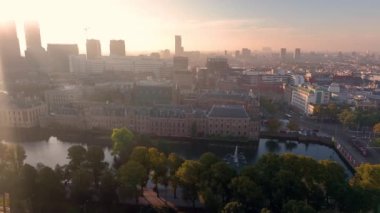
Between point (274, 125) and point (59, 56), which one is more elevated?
point (59, 56)

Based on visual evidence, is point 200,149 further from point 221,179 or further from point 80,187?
point 80,187

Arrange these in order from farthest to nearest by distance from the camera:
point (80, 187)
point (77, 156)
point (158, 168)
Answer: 1. point (77, 156)
2. point (158, 168)
3. point (80, 187)

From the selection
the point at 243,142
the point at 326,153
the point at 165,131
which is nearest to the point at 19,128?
the point at 165,131

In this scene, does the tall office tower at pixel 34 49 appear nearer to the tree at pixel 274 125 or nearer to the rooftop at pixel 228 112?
the rooftop at pixel 228 112

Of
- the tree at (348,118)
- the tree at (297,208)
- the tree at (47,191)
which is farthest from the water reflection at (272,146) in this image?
the tree at (47,191)

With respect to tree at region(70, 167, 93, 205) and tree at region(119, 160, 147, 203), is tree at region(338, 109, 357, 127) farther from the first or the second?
tree at region(70, 167, 93, 205)

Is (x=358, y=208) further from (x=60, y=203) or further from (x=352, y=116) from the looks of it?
(x=352, y=116)

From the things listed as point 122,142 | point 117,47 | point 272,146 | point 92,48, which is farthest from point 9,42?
point 272,146
